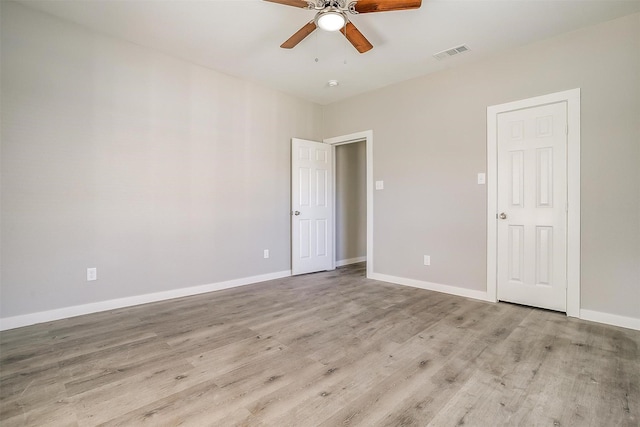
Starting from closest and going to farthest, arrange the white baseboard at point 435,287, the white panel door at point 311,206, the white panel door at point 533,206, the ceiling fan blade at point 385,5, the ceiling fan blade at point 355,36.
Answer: the ceiling fan blade at point 385,5, the ceiling fan blade at point 355,36, the white panel door at point 533,206, the white baseboard at point 435,287, the white panel door at point 311,206

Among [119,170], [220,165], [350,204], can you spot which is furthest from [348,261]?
[119,170]

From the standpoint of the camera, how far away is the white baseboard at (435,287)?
338cm

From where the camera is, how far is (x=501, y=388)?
1.68 meters

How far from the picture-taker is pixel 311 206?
471 centimetres

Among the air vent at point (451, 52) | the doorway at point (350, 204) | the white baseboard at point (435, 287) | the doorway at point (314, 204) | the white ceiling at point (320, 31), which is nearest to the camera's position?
the white ceiling at point (320, 31)

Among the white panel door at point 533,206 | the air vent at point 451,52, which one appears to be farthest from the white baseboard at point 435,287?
the air vent at point 451,52

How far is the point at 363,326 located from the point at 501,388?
1.10 m

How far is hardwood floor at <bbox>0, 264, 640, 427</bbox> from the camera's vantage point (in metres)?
1.47

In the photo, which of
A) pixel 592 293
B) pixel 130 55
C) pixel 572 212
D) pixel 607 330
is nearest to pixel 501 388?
pixel 607 330

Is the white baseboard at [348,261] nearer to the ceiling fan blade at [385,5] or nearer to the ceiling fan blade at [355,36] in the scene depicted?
the ceiling fan blade at [355,36]

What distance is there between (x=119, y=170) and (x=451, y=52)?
3.65m

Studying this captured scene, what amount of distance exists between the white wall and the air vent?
226 centimetres

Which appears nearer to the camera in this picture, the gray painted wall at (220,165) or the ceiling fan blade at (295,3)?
the ceiling fan blade at (295,3)

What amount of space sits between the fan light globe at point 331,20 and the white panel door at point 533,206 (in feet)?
6.90
